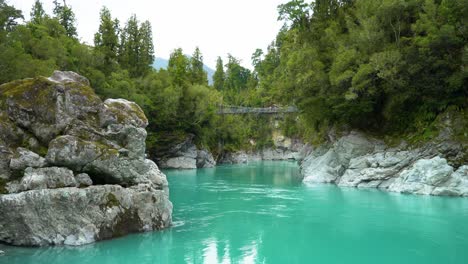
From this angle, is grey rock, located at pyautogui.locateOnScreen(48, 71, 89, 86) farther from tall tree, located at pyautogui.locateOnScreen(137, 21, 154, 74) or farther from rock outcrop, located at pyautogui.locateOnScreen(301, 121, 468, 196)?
tall tree, located at pyautogui.locateOnScreen(137, 21, 154, 74)

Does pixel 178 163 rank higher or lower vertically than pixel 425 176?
higher

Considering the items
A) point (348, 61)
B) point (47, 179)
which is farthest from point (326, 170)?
point (47, 179)

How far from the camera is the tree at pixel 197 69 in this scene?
195 feet

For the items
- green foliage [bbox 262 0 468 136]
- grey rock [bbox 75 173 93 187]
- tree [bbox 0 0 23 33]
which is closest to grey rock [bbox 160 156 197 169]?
green foliage [bbox 262 0 468 136]

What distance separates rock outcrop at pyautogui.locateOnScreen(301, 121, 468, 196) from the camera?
22125 millimetres

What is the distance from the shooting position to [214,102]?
57156mm

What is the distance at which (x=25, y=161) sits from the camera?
1170 centimetres

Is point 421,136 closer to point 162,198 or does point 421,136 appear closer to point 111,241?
point 162,198

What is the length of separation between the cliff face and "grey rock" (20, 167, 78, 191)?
2cm

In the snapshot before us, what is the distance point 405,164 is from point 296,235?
13.9 meters

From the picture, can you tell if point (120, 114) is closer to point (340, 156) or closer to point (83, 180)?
point (83, 180)

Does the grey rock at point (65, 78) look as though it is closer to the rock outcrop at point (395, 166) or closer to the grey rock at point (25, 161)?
the grey rock at point (25, 161)

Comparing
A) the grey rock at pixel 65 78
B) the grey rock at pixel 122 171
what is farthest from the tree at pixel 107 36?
the grey rock at pixel 122 171

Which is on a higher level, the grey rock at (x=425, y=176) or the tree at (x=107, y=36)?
the tree at (x=107, y=36)
